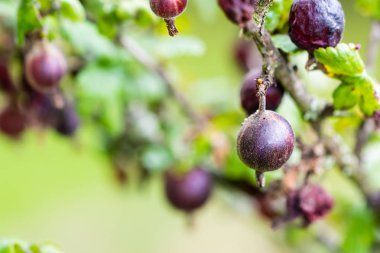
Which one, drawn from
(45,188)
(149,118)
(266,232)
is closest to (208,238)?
(45,188)

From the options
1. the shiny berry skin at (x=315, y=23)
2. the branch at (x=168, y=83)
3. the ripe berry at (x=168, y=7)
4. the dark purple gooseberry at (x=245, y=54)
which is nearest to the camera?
the ripe berry at (x=168, y=7)

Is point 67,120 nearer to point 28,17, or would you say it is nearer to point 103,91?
point 103,91

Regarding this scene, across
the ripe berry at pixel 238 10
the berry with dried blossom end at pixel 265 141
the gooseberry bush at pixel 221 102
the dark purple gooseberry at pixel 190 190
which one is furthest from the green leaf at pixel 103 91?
the berry with dried blossom end at pixel 265 141

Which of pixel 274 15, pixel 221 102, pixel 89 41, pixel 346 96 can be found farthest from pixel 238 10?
pixel 221 102

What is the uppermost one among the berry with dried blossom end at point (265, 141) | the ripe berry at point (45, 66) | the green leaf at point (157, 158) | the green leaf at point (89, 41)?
the berry with dried blossom end at point (265, 141)

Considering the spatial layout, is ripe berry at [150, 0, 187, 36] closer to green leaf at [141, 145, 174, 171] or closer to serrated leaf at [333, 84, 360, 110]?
serrated leaf at [333, 84, 360, 110]

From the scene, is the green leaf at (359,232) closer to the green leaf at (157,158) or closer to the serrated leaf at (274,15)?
the green leaf at (157,158)

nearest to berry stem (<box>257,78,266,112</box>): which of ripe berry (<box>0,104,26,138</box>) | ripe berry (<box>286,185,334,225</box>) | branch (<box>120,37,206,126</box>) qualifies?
ripe berry (<box>286,185,334,225</box>)
